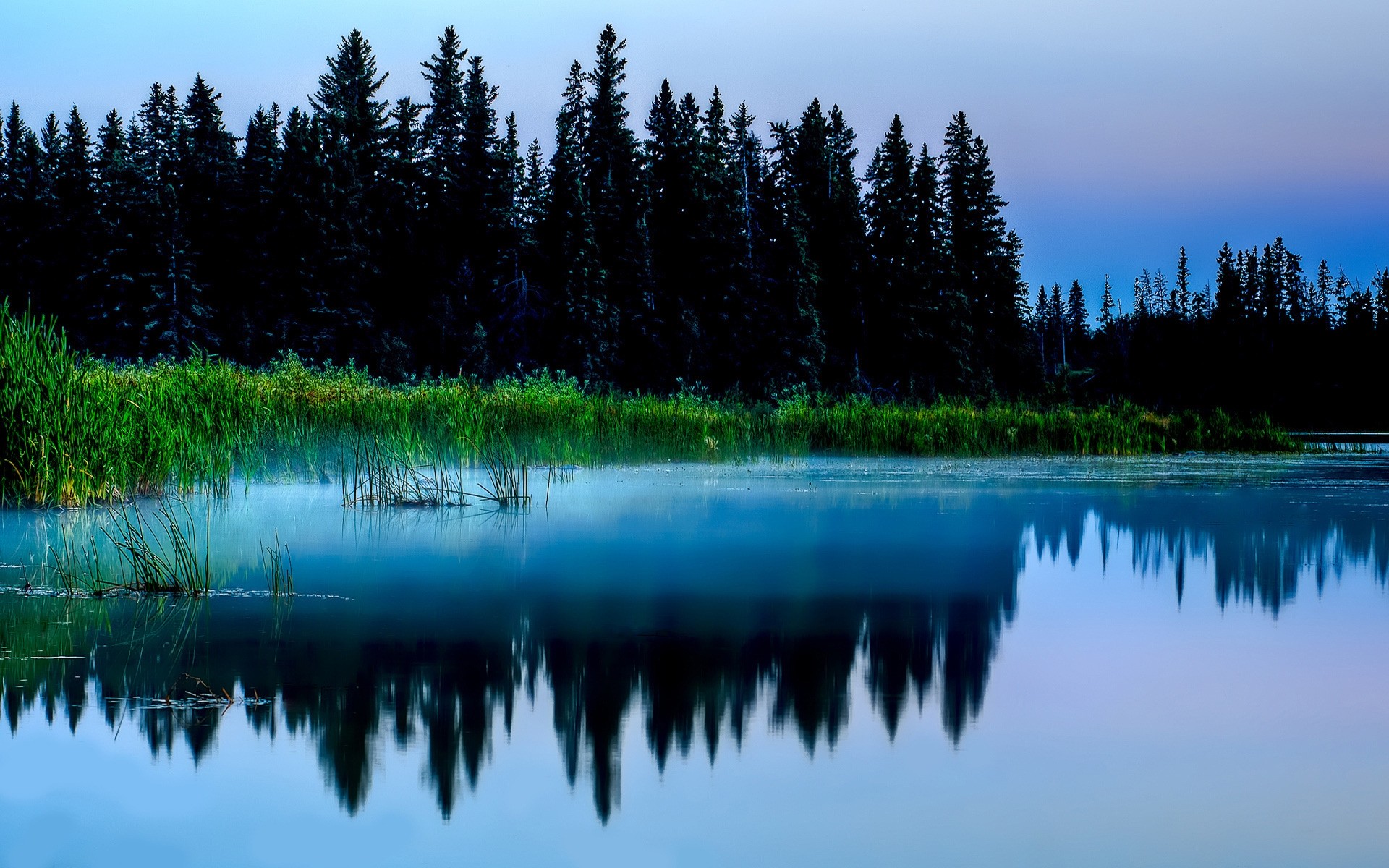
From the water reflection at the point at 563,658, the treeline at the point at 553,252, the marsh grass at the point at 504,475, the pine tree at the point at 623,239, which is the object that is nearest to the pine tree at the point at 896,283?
the treeline at the point at 553,252

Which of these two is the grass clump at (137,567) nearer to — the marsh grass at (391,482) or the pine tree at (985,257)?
the marsh grass at (391,482)

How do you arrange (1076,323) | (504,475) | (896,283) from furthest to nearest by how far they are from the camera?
1. (1076,323)
2. (896,283)
3. (504,475)

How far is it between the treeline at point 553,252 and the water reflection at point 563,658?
116 feet

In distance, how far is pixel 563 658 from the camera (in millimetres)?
5289

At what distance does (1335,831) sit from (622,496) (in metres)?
9.68

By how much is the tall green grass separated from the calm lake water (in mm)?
987

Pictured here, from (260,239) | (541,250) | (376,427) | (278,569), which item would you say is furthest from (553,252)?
(278,569)

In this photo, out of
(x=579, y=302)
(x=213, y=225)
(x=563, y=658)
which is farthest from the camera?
(x=213, y=225)

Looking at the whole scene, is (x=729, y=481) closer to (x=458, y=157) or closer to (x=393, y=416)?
(x=393, y=416)

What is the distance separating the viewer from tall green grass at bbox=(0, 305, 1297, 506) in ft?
30.4

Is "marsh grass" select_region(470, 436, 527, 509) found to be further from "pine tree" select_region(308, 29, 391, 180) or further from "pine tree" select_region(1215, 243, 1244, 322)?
"pine tree" select_region(1215, 243, 1244, 322)

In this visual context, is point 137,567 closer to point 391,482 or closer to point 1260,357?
point 391,482

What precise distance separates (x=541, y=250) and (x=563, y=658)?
4407 cm

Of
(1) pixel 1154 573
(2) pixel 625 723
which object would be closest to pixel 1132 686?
(2) pixel 625 723
